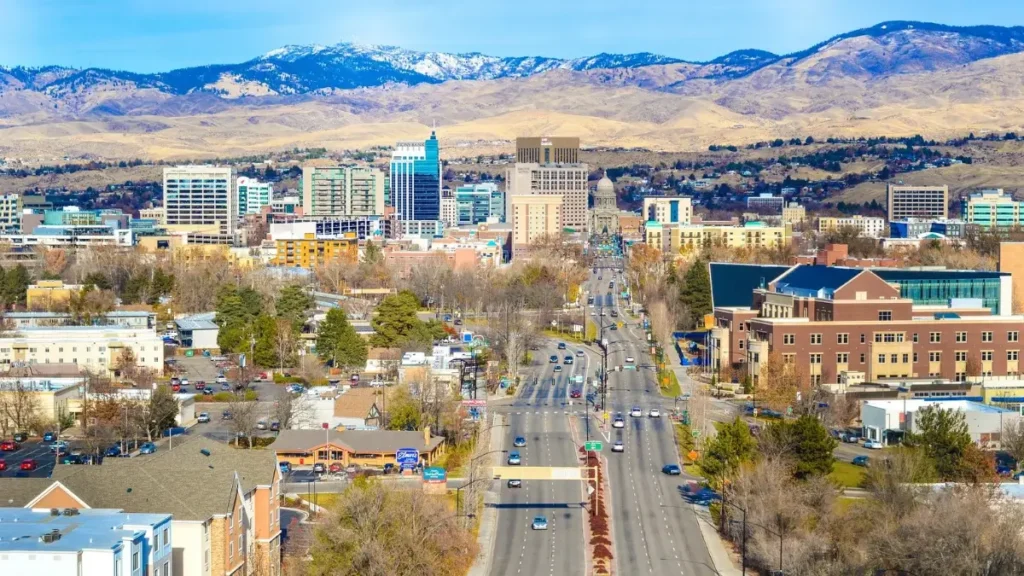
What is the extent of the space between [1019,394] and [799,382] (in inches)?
328

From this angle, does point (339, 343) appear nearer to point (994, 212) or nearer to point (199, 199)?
point (199, 199)

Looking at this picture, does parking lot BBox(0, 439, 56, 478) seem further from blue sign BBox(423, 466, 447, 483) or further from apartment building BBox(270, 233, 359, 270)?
apartment building BBox(270, 233, 359, 270)

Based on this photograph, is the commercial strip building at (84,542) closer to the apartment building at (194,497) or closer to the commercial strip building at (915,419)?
the apartment building at (194,497)

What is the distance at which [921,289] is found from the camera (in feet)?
262

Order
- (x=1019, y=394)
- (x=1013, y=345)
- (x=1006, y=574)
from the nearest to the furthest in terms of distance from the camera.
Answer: (x=1006, y=574)
(x=1019, y=394)
(x=1013, y=345)

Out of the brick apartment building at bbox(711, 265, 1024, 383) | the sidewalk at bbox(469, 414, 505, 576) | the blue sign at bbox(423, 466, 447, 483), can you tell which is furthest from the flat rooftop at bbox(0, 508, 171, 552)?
the brick apartment building at bbox(711, 265, 1024, 383)

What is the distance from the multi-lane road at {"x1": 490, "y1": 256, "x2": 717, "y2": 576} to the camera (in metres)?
41.3

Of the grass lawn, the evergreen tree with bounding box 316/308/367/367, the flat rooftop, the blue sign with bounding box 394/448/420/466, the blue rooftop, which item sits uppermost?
the blue rooftop

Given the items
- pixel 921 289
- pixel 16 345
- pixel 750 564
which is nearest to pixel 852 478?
pixel 750 564

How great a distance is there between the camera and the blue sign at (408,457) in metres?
51.9

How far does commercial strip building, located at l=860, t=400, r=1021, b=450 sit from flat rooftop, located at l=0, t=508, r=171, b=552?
27.8 metres

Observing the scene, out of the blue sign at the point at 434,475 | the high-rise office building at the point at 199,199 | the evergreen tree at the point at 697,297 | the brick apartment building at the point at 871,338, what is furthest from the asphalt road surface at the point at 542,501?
the high-rise office building at the point at 199,199

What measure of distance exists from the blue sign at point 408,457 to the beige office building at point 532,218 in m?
123

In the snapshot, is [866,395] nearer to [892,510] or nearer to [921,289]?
[921,289]
